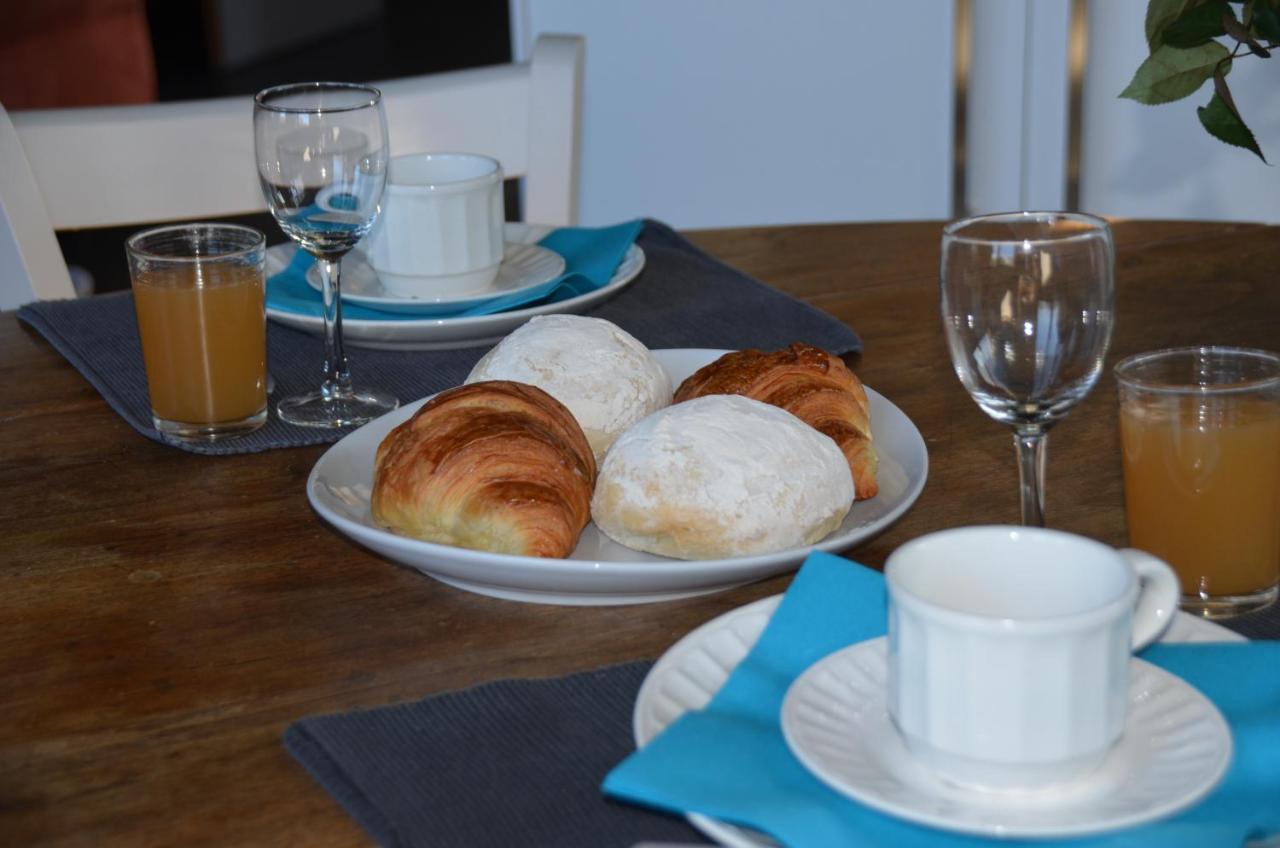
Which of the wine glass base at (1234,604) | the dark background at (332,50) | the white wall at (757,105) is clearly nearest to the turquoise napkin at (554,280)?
the wine glass base at (1234,604)

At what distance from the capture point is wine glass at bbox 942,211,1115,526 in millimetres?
670

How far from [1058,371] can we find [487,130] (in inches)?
41.8

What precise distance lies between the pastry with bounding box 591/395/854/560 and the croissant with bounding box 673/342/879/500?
58 mm

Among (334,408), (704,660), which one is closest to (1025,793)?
(704,660)

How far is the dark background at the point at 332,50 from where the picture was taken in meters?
5.97

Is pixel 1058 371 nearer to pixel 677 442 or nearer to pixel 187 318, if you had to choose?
pixel 677 442

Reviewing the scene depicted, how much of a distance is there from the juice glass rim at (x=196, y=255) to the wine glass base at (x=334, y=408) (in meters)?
0.11

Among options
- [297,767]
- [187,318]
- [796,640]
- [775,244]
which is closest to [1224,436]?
[796,640]

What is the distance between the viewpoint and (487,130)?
165cm

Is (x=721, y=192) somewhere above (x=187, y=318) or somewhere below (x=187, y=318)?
below

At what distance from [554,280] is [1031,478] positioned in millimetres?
575

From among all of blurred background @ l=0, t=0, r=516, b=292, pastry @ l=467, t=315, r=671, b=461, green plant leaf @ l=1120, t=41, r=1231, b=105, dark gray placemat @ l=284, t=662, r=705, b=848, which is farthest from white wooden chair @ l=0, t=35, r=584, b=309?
blurred background @ l=0, t=0, r=516, b=292

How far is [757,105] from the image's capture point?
2762 mm

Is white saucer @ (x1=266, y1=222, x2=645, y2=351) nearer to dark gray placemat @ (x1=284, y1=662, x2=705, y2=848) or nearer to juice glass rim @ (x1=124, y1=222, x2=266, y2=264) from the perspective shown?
juice glass rim @ (x1=124, y1=222, x2=266, y2=264)
